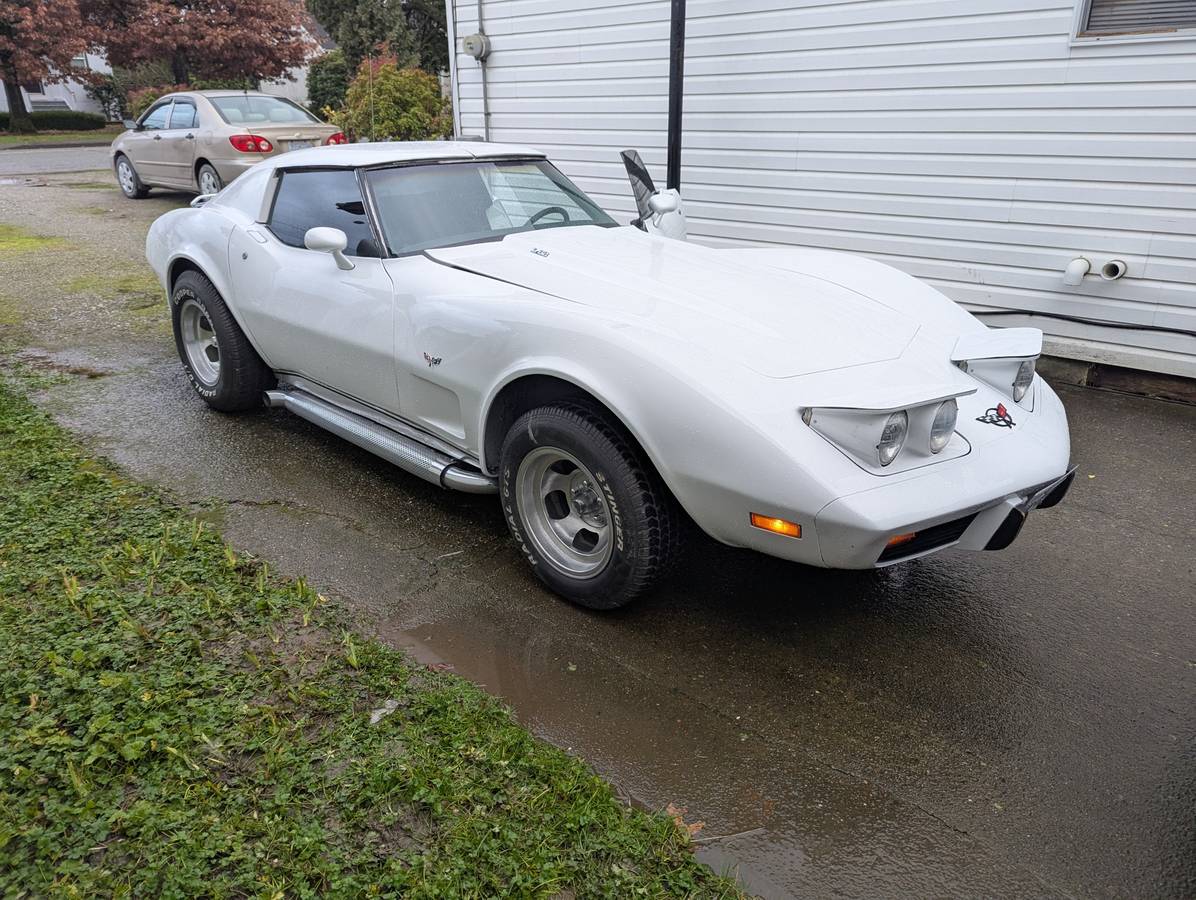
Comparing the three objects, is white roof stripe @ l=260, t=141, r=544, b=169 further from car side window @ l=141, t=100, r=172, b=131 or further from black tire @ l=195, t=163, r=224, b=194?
car side window @ l=141, t=100, r=172, b=131

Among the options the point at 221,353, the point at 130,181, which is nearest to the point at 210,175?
the point at 130,181

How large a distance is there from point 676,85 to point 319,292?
416cm

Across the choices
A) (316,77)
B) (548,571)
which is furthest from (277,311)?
(316,77)

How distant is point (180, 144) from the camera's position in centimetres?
1144

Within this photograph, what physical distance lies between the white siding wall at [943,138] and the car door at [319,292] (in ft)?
13.1

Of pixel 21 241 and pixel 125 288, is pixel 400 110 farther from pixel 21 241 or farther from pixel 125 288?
pixel 125 288

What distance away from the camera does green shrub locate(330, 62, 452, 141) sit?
14.2m

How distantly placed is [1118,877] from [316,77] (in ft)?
104

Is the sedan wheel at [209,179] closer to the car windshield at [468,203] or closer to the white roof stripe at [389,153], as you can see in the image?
the white roof stripe at [389,153]

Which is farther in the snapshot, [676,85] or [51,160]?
[51,160]

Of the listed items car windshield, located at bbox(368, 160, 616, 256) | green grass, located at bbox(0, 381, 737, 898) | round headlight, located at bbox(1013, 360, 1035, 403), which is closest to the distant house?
car windshield, located at bbox(368, 160, 616, 256)

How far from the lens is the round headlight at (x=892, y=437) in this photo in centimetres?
263

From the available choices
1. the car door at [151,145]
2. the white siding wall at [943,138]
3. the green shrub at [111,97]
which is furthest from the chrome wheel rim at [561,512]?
the green shrub at [111,97]

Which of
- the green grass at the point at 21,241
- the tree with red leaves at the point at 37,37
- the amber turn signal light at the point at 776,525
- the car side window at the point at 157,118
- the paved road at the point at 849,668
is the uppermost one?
the tree with red leaves at the point at 37,37
